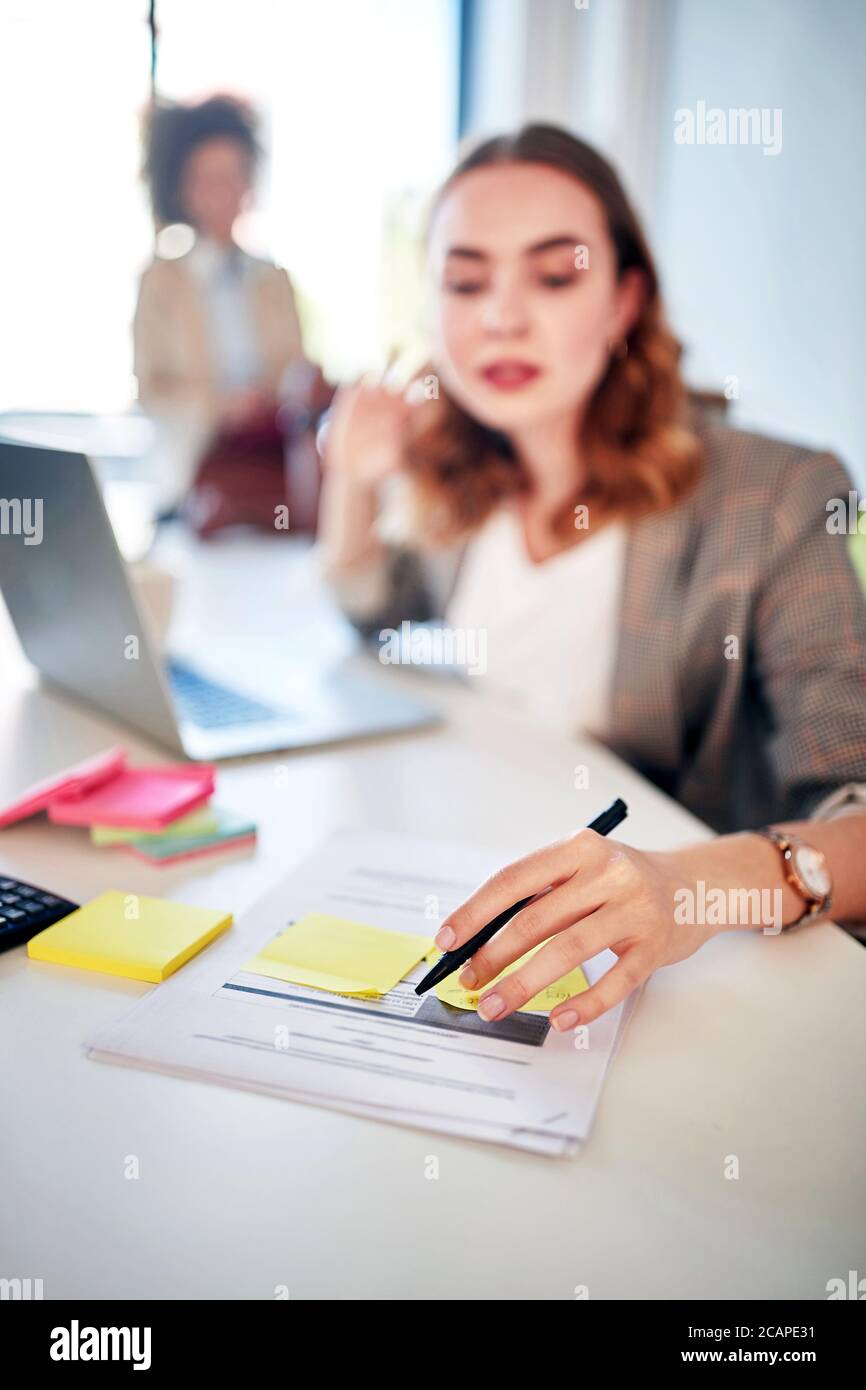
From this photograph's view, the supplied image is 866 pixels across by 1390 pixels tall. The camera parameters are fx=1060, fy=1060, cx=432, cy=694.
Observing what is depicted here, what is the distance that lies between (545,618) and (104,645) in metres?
0.58

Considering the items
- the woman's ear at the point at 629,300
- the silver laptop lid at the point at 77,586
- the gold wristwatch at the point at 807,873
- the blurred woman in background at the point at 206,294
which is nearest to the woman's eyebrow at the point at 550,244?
the woman's ear at the point at 629,300

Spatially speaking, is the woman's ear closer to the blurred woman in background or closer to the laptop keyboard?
the laptop keyboard

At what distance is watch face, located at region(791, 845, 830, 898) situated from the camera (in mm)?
716

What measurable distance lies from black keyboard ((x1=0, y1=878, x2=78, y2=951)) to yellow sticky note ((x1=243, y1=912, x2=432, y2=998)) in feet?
0.45

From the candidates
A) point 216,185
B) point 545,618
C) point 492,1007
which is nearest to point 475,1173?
point 492,1007

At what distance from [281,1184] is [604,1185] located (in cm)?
14

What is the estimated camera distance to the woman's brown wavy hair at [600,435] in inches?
49.8

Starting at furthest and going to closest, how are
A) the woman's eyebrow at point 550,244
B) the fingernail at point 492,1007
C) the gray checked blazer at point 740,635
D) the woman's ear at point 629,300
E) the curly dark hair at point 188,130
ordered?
the curly dark hair at point 188,130, the woman's ear at point 629,300, the woman's eyebrow at point 550,244, the gray checked blazer at point 740,635, the fingernail at point 492,1007

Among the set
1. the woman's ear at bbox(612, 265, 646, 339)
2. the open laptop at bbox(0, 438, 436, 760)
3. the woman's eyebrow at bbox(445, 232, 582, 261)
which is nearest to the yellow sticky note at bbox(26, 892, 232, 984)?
the open laptop at bbox(0, 438, 436, 760)

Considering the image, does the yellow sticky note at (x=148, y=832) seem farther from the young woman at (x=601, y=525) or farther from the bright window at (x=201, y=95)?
the bright window at (x=201, y=95)

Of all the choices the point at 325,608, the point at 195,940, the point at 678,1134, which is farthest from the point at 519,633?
the point at 678,1134

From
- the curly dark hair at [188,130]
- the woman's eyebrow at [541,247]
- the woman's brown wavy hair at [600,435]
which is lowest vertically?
the woman's brown wavy hair at [600,435]

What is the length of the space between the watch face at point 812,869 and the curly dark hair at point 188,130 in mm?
2852

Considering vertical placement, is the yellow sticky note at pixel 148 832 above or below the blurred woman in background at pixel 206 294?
below
